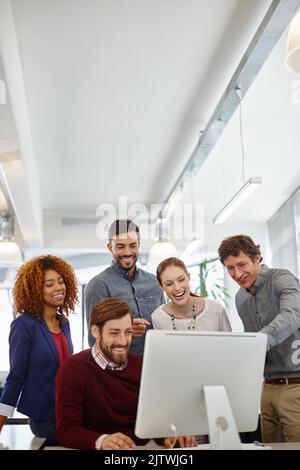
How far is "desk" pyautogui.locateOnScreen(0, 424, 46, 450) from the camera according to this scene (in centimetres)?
165

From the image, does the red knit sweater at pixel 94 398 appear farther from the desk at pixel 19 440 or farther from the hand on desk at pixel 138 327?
the hand on desk at pixel 138 327

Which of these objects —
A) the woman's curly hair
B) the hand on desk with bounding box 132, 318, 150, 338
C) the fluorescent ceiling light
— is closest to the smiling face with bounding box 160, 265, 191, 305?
the hand on desk with bounding box 132, 318, 150, 338

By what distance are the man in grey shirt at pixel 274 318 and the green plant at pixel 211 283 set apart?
4046 mm

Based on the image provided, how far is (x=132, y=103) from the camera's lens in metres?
4.22

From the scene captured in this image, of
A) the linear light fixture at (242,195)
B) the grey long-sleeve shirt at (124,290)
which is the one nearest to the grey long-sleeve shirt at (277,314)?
the grey long-sleeve shirt at (124,290)

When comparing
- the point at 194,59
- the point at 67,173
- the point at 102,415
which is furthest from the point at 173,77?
the point at 102,415

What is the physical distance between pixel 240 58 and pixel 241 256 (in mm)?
1875

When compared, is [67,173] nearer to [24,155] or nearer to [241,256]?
[24,155]

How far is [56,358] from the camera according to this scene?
6.83 feet

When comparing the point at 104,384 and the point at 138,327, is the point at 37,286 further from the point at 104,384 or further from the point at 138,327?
the point at 104,384

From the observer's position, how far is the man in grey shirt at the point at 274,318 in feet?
7.19

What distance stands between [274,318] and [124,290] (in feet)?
2.34

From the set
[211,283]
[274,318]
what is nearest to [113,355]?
[274,318]

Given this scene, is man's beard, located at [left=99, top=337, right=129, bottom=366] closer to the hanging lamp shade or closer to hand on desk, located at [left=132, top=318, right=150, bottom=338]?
hand on desk, located at [left=132, top=318, right=150, bottom=338]
